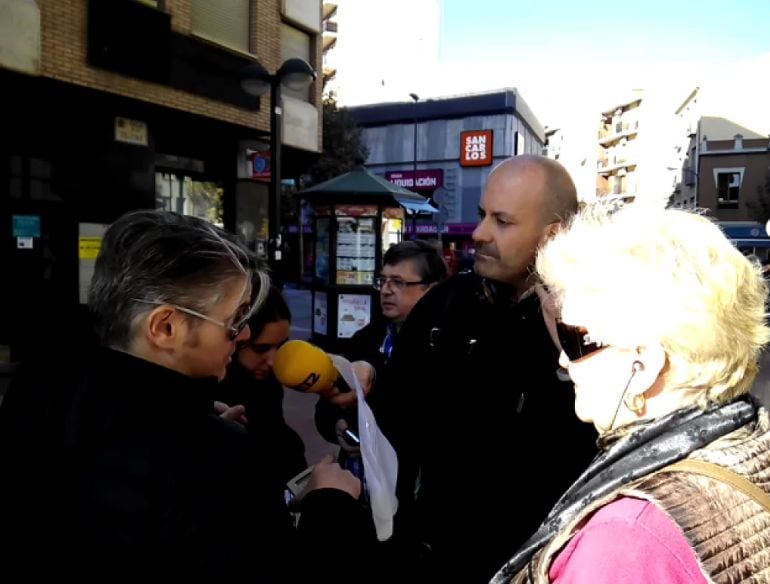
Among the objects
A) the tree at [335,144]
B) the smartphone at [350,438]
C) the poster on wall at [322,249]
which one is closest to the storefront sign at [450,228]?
the tree at [335,144]

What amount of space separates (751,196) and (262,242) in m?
38.0

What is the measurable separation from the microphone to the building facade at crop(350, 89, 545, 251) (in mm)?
32581

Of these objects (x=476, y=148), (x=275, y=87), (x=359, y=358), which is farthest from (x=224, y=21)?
(x=476, y=148)

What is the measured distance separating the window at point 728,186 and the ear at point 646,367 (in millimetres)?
45931

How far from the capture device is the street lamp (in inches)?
328

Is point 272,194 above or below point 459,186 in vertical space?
below

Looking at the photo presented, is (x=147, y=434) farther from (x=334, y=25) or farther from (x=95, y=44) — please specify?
(x=334, y=25)

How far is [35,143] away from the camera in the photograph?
29.3 feet

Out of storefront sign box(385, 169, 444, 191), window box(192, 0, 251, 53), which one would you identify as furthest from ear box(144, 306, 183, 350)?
storefront sign box(385, 169, 444, 191)

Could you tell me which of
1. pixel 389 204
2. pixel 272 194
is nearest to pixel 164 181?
pixel 272 194

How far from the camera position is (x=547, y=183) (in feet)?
7.63

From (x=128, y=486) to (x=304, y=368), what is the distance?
0.96 metres

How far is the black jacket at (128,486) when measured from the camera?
114 centimetres

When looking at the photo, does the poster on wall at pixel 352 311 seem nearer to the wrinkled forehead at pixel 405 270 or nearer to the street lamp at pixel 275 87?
the street lamp at pixel 275 87
